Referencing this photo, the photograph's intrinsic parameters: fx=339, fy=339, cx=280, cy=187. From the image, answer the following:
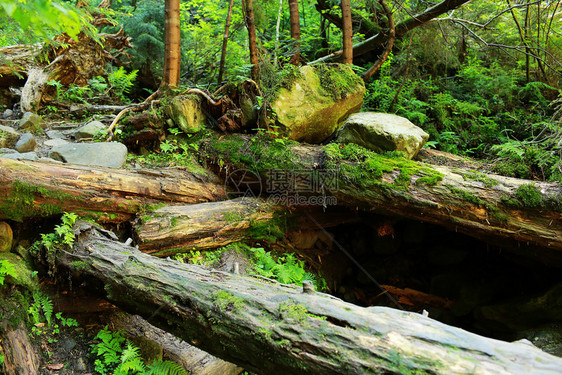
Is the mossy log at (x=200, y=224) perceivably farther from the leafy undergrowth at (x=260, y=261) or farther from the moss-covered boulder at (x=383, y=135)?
the moss-covered boulder at (x=383, y=135)

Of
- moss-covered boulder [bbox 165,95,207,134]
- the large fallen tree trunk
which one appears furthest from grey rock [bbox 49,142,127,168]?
the large fallen tree trunk

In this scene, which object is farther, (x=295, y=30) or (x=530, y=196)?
(x=295, y=30)

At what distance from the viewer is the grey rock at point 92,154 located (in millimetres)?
5371

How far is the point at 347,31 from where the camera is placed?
24.0 feet

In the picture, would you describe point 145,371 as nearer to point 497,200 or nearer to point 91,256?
point 91,256

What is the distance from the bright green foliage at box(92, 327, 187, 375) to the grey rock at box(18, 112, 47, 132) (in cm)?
480

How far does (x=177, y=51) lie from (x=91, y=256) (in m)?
4.54

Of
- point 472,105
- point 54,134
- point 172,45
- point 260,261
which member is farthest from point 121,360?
point 472,105

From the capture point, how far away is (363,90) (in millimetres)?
6996

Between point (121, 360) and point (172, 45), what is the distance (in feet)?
18.4

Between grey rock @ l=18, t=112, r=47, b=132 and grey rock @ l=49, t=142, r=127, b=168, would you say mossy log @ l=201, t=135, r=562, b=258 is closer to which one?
grey rock @ l=49, t=142, r=127, b=168

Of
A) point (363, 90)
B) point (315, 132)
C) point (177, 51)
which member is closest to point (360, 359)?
point (315, 132)

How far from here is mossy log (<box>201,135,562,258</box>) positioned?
4418 mm

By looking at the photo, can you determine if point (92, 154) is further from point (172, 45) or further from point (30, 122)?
point (172, 45)
